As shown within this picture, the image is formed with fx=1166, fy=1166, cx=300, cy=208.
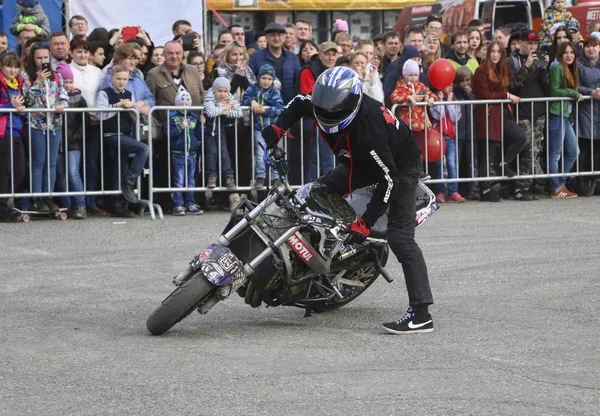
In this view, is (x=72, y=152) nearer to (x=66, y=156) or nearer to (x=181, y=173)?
(x=66, y=156)

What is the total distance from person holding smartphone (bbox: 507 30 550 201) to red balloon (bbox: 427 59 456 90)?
109 cm

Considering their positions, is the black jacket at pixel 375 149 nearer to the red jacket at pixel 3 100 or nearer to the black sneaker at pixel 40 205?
the red jacket at pixel 3 100

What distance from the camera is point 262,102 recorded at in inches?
544

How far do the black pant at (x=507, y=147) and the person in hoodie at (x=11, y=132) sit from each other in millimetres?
5748

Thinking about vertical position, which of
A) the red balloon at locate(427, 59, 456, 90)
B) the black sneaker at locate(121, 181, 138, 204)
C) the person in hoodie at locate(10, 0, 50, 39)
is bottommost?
the black sneaker at locate(121, 181, 138, 204)

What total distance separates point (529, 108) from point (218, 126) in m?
4.14

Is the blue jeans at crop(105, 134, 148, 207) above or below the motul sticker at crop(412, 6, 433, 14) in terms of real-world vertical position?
below

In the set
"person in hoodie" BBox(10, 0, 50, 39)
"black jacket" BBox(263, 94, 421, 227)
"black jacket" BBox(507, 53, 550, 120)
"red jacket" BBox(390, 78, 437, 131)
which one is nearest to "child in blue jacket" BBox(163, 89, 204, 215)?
"red jacket" BBox(390, 78, 437, 131)

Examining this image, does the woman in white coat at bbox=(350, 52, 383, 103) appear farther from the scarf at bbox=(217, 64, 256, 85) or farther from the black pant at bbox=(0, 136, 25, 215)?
the black pant at bbox=(0, 136, 25, 215)

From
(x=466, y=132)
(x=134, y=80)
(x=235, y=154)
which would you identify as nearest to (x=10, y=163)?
(x=134, y=80)

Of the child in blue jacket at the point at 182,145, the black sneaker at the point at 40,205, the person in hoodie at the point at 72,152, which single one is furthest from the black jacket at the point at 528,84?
the black sneaker at the point at 40,205

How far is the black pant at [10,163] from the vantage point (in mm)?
12742

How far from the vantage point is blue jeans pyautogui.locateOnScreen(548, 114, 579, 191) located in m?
15.1

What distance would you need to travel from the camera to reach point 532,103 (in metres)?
15.0
